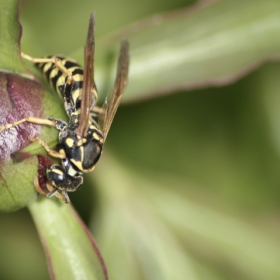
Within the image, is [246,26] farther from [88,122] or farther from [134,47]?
[88,122]

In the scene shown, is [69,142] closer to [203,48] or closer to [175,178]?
[203,48]

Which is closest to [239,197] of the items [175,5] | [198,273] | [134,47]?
[198,273]

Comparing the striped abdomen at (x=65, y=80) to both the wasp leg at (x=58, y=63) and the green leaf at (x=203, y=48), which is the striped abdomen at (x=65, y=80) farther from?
the green leaf at (x=203, y=48)

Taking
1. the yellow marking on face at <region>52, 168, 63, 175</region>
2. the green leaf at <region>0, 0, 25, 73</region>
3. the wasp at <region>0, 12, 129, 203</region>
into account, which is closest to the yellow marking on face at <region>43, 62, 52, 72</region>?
the wasp at <region>0, 12, 129, 203</region>

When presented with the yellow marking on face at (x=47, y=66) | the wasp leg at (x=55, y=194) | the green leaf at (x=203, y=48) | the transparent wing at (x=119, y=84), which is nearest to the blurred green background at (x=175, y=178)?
the green leaf at (x=203, y=48)

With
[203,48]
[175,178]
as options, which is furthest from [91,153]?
[175,178]

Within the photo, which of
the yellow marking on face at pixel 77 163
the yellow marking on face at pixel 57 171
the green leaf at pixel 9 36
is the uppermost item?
the green leaf at pixel 9 36
